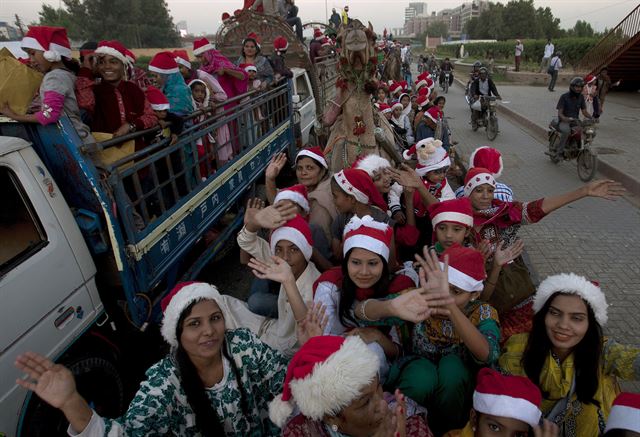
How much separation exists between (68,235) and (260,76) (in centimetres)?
547

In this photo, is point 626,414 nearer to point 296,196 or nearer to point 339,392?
point 339,392

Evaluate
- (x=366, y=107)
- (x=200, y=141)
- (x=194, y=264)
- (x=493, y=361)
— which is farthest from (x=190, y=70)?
(x=493, y=361)

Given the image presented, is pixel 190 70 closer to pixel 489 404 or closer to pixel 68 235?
pixel 68 235

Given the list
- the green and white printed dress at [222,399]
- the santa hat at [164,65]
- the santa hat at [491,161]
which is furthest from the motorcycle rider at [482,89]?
the green and white printed dress at [222,399]

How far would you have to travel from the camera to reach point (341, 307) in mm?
2338

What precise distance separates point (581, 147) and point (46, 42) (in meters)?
8.70

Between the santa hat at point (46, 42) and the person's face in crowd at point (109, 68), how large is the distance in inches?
11.9

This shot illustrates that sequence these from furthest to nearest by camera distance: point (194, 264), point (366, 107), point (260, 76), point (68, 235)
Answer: point (260, 76) → point (366, 107) → point (194, 264) → point (68, 235)

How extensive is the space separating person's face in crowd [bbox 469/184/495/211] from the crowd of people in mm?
12

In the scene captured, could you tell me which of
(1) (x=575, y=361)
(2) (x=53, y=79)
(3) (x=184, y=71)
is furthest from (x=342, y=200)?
(3) (x=184, y=71)

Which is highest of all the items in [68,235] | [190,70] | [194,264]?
[190,70]

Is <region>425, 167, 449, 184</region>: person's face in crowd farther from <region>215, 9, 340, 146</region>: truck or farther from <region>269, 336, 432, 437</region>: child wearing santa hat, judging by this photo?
<region>215, 9, 340, 146</region>: truck

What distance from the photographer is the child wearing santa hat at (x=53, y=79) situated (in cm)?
261

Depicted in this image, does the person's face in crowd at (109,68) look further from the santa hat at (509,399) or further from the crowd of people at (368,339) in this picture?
the santa hat at (509,399)
